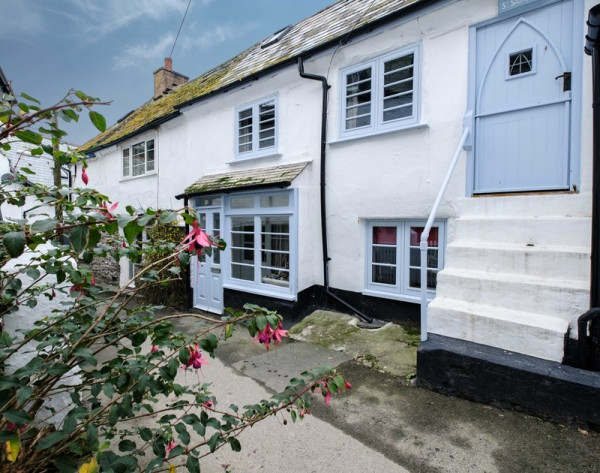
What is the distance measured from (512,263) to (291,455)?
131 inches

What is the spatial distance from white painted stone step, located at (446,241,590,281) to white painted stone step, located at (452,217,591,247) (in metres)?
0.10

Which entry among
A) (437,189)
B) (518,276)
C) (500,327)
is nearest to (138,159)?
(437,189)

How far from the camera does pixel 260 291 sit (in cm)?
742

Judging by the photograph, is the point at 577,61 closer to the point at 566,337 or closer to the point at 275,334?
the point at 566,337

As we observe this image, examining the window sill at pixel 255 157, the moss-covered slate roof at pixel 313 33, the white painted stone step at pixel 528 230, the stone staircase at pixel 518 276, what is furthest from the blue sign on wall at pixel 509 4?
the window sill at pixel 255 157

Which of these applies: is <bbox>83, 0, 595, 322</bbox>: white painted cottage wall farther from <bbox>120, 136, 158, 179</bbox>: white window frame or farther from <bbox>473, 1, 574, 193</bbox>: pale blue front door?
<bbox>120, 136, 158, 179</bbox>: white window frame

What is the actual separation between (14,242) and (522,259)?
471cm

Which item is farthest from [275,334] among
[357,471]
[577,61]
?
[577,61]

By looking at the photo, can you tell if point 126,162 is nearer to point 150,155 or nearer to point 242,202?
point 150,155

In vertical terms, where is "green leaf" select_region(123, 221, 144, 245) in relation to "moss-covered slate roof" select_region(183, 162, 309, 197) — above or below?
below

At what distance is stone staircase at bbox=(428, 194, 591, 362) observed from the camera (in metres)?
3.66

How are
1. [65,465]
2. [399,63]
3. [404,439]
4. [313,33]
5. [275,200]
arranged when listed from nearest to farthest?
[65,465], [404,439], [399,63], [275,200], [313,33]

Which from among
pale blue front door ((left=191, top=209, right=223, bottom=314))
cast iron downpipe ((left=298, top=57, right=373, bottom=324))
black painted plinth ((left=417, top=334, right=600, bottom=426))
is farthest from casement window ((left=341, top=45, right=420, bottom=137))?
black painted plinth ((left=417, top=334, right=600, bottom=426))

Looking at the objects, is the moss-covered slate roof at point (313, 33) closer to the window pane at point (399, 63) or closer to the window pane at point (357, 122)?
the window pane at point (399, 63)
